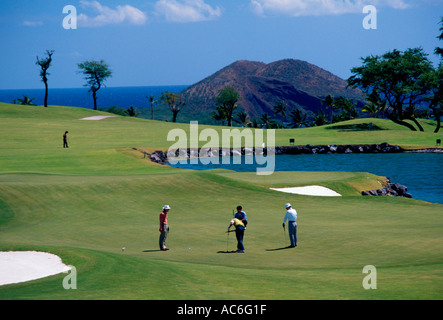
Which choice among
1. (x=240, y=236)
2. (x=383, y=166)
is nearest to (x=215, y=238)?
(x=240, y=236)

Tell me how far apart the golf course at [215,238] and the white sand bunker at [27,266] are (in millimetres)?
482

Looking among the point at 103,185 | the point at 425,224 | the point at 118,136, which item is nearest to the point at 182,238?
the point at 425,224

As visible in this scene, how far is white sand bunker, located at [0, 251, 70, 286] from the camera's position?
19094mm

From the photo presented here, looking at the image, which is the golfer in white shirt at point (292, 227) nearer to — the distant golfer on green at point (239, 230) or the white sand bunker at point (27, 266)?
the distant golfer on green at point (239, 230)

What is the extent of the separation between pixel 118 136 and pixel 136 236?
73.5 m

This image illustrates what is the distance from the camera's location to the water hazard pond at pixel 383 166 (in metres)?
68.8

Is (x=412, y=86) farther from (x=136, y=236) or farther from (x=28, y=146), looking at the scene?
(x=136, y=236)

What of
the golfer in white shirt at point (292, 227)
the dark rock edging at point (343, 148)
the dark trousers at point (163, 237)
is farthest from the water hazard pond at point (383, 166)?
the dark trousers at point (163, 237)

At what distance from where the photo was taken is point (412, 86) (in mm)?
123938

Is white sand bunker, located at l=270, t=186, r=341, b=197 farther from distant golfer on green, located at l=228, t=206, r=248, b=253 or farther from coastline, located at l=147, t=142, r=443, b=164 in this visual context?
coastline, located at l=147, t=142, r=443, b=164

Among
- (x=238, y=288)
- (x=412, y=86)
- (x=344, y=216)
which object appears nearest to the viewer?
(x=238, y=288)

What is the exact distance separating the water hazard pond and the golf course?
14.1 m

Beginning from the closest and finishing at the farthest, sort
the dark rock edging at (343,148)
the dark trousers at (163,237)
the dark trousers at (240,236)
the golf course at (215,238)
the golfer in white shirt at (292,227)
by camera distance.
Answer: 1. the golf course at (215,238)
2. the dark trousers at (240,236)
3. the dark trousers at (163,237)
4. the golfer in white shirt at (292,227)
5. the dark rock edging at (343,148)

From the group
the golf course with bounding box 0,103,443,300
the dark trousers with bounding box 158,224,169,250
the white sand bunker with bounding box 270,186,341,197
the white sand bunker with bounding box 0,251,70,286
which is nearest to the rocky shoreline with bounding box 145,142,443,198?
the golf course with bounding box 0,103,443,300
